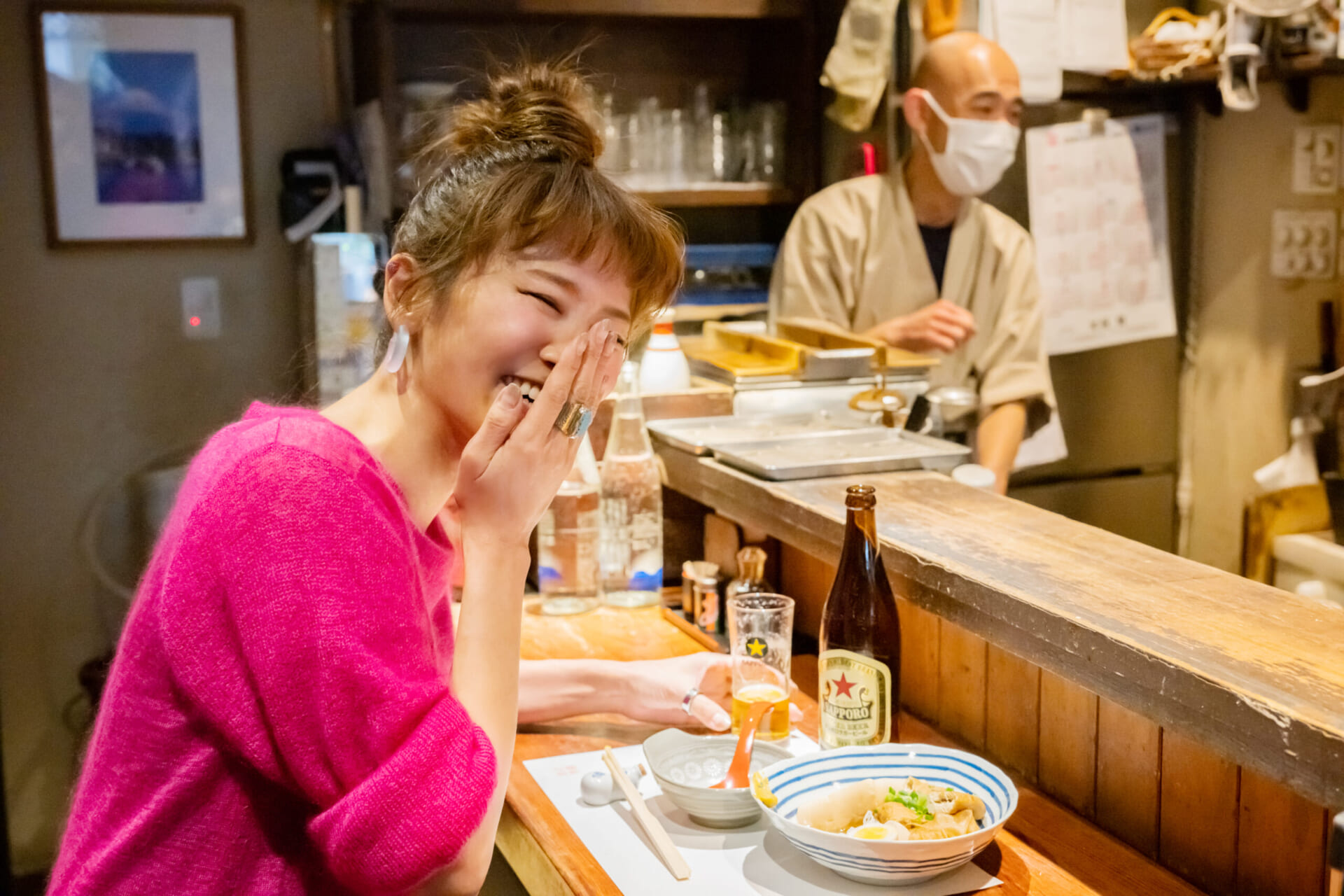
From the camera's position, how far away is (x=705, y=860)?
122 cm

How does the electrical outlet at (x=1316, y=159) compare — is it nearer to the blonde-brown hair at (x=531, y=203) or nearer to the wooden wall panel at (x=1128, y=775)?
the wooden wall panel at (x=1128, y=775)

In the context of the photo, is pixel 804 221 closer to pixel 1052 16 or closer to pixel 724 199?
pixel 724 199

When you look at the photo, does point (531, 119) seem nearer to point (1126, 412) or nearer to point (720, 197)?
point (720, 197)

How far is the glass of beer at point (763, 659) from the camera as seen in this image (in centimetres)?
147

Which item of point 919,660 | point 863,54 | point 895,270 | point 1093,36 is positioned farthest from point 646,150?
point 919,660

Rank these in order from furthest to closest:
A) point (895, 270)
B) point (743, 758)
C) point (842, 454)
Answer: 1. point (895, 270)
2. point (842, 454)
3. point (743, 758)

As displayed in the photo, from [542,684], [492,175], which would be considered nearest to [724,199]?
[542,684]

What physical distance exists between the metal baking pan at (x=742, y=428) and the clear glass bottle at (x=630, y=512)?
6 cm

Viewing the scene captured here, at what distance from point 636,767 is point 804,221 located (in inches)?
84.6

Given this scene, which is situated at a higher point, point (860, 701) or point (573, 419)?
point (573, 419)

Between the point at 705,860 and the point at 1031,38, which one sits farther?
the point at 1031,38

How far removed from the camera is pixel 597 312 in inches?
44.6

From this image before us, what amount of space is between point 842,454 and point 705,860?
2.48ft

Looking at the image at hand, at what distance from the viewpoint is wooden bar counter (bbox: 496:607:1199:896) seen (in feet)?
3.88
